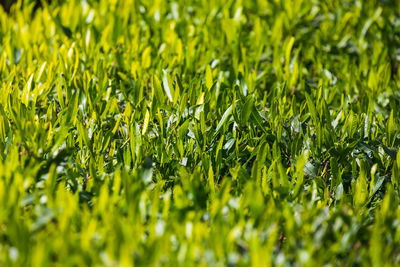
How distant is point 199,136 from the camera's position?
2.55m

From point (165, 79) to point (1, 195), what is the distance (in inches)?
54.5

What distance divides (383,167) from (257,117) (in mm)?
661

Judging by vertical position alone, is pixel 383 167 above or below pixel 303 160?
below

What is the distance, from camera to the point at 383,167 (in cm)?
262

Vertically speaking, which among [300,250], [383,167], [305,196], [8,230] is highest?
[8,230]

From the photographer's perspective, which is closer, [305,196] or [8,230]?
[8,230]

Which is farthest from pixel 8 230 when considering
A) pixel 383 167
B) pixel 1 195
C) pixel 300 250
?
pixel 383 167

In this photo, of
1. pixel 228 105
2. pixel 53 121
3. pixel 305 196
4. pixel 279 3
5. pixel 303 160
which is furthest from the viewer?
pixel 279 3

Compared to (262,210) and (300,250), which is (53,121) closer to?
(262,210)

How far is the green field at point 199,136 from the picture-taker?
1.71 m

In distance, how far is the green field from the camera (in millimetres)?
1714

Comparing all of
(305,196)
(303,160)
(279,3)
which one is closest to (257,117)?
(303,160)

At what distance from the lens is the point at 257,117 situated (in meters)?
2.67

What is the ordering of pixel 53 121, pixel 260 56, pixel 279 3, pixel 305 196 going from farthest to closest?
pixel 279 3
pixel 260 56
pixel 53 121
pixel 305 196
